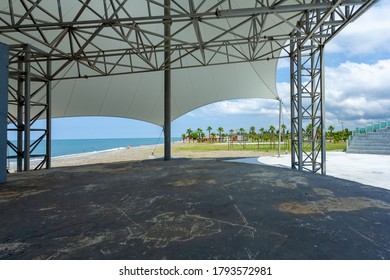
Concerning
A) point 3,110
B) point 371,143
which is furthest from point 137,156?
point 371,143

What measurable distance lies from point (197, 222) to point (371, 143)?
19.8 metres

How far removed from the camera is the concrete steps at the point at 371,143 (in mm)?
15531

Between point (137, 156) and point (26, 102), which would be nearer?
point (26, 102)

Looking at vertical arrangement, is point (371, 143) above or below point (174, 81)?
below

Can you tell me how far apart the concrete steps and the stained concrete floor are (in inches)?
591

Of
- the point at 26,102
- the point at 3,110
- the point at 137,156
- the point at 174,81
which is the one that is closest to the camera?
the point at 3,110

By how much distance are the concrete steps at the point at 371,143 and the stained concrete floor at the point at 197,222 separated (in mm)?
15010

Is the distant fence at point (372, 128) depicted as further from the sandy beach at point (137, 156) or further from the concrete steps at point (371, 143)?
the sandy beach at point (137, 156)

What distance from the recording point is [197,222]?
7.77ft

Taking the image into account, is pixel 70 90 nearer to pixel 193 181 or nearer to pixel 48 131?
pixel 48 131

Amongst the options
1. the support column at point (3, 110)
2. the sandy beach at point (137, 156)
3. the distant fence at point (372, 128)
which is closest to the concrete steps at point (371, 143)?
the distant fence at point (372, 128)

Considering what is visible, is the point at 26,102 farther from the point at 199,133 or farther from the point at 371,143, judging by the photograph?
the point at 199,133

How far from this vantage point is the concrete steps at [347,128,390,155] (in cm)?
1553
